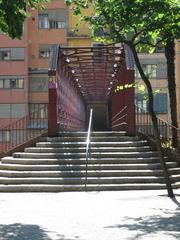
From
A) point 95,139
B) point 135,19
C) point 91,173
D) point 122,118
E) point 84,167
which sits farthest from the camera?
point 122,118

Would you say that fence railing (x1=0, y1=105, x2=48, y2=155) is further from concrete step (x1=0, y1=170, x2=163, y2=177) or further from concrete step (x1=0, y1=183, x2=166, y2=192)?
concrete step (x1=0, y1=183, x2=166, y2=192)

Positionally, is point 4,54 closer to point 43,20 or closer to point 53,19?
point 43,20

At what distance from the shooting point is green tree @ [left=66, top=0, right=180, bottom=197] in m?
11.5

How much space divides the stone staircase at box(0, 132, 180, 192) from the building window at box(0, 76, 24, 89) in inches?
1408

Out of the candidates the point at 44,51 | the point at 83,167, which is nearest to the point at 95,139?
the point at 83,167

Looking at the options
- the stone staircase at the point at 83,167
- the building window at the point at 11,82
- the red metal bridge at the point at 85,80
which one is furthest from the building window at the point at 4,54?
the stone staircase at the point at 83,167

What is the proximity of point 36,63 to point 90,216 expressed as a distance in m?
47.3

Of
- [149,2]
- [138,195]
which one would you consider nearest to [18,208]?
[138,195]

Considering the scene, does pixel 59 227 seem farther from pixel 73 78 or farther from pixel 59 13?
pixel 59 13

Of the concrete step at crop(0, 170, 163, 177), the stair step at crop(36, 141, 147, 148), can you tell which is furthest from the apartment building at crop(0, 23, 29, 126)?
the concrete step at crop(0, 170, 163, 177)

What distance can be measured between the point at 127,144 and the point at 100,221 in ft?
28.9

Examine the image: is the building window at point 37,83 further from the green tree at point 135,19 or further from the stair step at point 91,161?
the green tree at point 135,19

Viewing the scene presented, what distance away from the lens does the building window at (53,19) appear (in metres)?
57.3

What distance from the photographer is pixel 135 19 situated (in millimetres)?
11734
